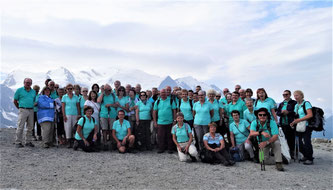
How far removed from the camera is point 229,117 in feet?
31.2

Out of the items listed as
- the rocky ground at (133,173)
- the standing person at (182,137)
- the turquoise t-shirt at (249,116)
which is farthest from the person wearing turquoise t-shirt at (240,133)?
the standing person at (182,137)

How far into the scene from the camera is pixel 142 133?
33.2 ft

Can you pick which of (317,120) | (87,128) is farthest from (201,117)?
(87,128)

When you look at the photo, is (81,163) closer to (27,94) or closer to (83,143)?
(83,143)

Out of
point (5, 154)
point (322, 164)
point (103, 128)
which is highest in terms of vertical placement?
point (103, 128)

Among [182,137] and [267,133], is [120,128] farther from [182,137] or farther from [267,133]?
[267,133]

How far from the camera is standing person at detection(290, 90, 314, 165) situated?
846 centimetres

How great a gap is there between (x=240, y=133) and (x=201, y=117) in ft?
4.69

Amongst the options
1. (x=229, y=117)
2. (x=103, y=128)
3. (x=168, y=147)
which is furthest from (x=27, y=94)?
(x=229, y=117)

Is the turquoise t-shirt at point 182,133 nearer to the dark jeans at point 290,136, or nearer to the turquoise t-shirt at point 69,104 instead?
the dark jeans at point 290,136

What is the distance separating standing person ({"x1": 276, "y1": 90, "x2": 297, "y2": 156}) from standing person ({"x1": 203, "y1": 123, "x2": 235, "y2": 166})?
97.7 inches

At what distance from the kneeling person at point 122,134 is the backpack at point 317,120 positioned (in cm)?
599

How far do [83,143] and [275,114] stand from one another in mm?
6719

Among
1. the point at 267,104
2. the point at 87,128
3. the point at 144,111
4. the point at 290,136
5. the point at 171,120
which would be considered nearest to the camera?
the point at 267,104
